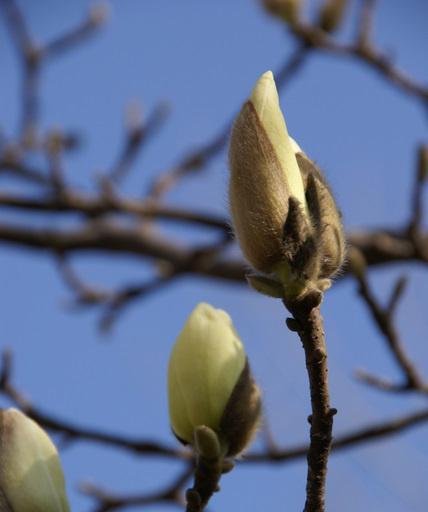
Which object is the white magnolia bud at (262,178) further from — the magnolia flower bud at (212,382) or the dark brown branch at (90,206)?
the dark brown branch at (90,206)

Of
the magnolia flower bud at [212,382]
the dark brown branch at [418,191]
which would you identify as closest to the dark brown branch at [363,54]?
the dark brown branch at [418,191]

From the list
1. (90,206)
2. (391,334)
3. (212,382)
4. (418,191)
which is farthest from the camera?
(90,206)

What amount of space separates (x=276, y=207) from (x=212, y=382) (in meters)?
0.19

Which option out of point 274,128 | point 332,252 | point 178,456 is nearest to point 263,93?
point 274,128

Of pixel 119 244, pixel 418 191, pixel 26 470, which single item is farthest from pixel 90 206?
pixel 26 470

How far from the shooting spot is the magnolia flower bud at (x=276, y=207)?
74 centimetres

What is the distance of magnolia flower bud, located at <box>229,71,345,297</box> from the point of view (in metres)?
0.74

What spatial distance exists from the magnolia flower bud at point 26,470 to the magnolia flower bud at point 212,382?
0.38 ft

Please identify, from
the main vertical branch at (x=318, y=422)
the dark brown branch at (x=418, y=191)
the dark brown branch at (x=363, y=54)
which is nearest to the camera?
the main vertical branch at (x=318, y=422)

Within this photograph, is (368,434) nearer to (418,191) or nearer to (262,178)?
(418,191)

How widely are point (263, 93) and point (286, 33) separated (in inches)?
66.3

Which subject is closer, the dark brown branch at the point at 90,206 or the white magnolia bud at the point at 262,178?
the white magnolia bud at the point at 262,178

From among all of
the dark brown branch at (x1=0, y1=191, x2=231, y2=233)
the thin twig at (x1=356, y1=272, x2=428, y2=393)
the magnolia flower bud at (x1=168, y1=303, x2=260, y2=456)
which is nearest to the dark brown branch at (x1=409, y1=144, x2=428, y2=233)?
the thin twig at (x1=356, y1=272, x2=428, y2=393)

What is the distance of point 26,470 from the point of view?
2.78 ft
